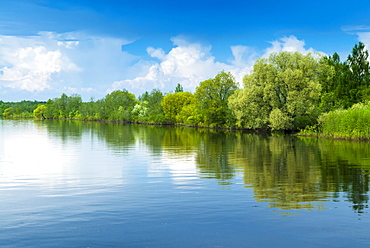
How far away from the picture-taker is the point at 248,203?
1418 cm

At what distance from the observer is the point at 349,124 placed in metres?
48.7

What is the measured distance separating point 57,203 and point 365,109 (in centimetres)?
4605

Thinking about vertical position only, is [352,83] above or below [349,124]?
above

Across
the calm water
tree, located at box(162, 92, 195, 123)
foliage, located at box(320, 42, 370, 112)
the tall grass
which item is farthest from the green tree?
the calm water

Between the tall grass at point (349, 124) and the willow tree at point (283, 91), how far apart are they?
21.6 ft

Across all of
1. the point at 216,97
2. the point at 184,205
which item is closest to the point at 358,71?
the point at 216,97

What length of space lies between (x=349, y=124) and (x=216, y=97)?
48229mm

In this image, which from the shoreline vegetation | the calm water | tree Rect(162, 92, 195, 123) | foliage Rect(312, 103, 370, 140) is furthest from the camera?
tree Rect(162, 92, 195, 123)

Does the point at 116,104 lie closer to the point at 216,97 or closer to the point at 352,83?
the point at 216,97

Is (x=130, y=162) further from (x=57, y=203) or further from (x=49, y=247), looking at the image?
(x=49, y=247)

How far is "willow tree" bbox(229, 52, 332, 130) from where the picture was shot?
61438 mm

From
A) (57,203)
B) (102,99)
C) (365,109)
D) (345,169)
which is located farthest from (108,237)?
(102,99)

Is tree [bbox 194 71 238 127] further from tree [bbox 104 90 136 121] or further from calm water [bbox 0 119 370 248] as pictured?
calm water [bbox 0 119 370 248]

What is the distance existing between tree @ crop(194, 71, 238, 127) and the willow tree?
2273cm
